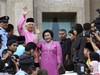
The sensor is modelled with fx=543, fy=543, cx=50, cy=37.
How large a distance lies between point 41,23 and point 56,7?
0.80 metres

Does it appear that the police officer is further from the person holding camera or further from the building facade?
the building facade

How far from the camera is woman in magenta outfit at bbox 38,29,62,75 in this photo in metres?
13.3

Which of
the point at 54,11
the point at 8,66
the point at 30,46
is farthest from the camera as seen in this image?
the point at 54,11

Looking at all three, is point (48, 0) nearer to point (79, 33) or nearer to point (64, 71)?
point (79, 33)

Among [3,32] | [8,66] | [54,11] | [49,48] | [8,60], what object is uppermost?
[54,11]

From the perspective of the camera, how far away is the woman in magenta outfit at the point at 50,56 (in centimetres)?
1333

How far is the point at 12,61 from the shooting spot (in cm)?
1186

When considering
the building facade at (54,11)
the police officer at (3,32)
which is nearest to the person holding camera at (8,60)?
the police officer at (3,32)

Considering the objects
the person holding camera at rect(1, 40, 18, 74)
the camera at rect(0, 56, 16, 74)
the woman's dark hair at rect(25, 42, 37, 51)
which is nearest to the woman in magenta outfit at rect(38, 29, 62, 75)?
the woman's dark hair at rect(25, 42, 37, 51)

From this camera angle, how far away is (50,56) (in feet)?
43.9

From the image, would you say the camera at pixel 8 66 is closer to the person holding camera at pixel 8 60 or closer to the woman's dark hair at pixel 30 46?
the person holding camera at pixel 8 60

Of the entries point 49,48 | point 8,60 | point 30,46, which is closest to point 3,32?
point 30,46

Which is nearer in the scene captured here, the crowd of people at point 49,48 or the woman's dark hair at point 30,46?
the crowd of people at point 49,48

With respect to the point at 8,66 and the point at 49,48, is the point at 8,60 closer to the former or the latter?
the point at 8,66
